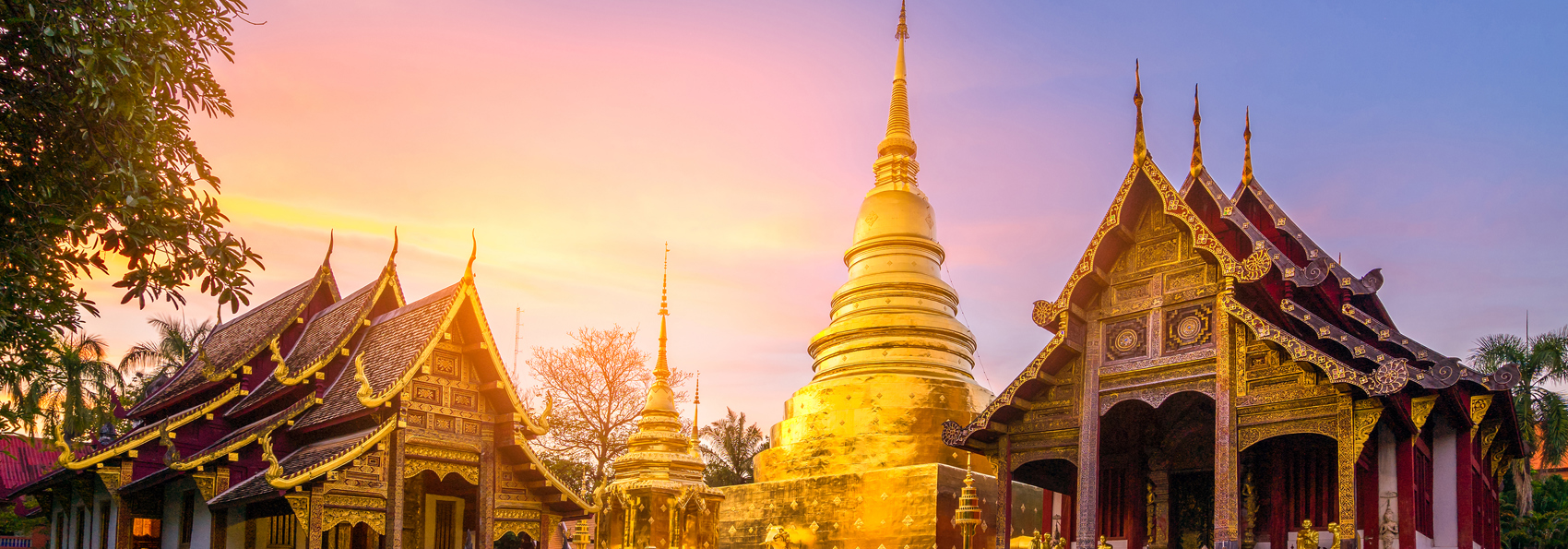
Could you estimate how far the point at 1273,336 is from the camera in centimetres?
1266

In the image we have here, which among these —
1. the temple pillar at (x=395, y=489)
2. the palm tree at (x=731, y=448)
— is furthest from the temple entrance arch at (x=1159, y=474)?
the palm tree at (x=731, y=448)

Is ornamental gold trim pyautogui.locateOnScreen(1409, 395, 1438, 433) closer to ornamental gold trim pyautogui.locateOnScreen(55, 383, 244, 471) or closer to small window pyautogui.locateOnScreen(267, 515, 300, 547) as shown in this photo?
small window pyautogui.locateOnScreen(267, 515, 300, 547)

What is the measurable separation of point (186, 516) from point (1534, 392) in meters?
29.7

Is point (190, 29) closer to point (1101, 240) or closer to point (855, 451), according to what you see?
point (1101, 240)

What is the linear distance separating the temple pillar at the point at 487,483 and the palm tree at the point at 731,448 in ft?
83.0

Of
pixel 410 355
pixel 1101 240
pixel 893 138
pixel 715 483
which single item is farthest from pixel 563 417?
pixel 1101 240

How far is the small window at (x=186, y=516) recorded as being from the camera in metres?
17.0

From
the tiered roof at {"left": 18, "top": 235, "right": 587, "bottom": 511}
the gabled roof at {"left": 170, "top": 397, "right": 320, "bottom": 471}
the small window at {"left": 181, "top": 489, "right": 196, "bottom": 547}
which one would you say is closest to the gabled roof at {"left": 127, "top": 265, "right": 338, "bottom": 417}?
the tiered roof at {"left": 18, "top": 235, "right": 587, "bottom": 511}

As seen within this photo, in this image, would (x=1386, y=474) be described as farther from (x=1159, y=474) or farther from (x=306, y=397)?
(x=306, y=397)

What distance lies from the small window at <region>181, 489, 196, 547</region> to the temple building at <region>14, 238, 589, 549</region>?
30mm

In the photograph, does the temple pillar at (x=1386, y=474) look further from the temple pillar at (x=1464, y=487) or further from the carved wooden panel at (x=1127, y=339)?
the carved wooden panel at (x=1127, y=339)

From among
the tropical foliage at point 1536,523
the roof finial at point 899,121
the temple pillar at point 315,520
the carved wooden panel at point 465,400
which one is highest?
the roof finial at point 899,121

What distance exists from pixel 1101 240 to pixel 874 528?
27.2 feet

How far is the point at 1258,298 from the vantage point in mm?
13641
